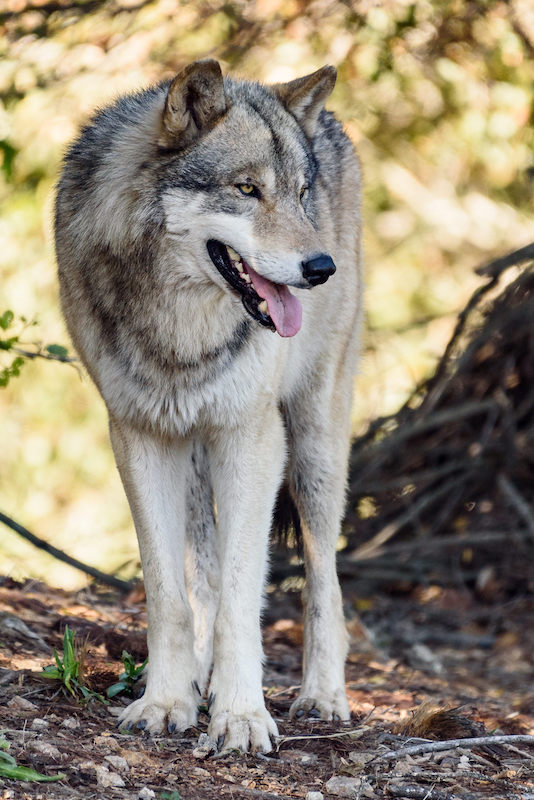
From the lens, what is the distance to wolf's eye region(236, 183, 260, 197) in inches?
125

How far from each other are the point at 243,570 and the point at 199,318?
0.86 metres

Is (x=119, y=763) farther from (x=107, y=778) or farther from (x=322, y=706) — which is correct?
(x=322, y=706)

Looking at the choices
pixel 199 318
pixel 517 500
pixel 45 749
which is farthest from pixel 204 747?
pixel 517 500

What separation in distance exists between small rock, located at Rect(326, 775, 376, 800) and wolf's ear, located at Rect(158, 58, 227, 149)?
203 cm

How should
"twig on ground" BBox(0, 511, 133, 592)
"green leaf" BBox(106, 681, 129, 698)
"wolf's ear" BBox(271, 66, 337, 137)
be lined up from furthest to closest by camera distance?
"twig on ground" BBox(0, 511, 133, 592) → "wolf's ear" BBox(271, 66, 337, 137) → "green leaf" BBox(106, 681, 129, 698)

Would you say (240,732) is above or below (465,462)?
below

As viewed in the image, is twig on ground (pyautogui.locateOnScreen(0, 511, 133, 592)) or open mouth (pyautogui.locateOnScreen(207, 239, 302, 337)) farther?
twig on ground (pyautogui.locateOnScreen(0, 511, 133, 592))

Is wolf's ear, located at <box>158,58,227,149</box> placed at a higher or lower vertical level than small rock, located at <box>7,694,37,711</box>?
higher

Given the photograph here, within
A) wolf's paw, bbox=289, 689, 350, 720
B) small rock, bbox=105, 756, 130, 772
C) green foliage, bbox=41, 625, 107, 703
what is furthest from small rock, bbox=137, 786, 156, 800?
wolf's paw, bbox=289, 689, 350, 720

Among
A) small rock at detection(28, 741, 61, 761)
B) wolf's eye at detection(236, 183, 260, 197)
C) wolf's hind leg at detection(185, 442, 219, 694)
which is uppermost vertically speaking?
wolf's eye at detection(236, 183, 260, 197)

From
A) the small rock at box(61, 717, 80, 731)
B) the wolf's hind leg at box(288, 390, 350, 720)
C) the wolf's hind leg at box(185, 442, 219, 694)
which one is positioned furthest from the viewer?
the wolf's hind leg at box(185, 442, 219, 694)

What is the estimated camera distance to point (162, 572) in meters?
3.32

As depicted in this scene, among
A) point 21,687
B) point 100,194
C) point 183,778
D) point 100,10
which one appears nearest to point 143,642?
point 21,687

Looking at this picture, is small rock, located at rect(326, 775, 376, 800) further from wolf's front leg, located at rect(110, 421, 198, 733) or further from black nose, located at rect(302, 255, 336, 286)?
black nose, located at rect(302, 255, 336, 286)
